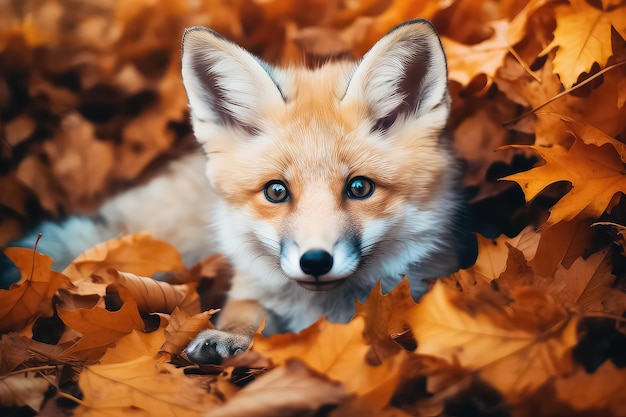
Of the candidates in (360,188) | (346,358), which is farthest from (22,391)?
(360,188)

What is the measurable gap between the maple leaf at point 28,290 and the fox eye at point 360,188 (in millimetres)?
851

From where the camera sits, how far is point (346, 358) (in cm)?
118

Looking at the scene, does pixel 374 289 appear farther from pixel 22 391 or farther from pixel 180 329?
pixel 22 391

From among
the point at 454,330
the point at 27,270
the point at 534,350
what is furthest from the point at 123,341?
the point at 534,350

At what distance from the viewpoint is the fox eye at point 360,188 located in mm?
1550

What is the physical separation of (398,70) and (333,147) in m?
0.30

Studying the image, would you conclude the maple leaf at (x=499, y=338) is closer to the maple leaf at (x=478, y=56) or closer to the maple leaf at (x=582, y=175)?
the maple leaf at (x=582, y=175)

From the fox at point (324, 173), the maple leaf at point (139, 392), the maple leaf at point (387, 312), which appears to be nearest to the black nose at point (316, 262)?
the fox at point (324, 173)

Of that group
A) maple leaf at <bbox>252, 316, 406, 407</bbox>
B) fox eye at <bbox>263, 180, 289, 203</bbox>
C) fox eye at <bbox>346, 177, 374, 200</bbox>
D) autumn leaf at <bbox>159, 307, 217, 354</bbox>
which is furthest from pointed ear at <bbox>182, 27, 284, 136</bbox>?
maple leaf at <bbox>252, 316, 406, 407</bbox>

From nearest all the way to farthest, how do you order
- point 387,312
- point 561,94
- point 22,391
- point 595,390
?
1. point 595,390
2. point 22,391
3. point 387,312
4. point 561,94

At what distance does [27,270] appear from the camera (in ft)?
5.30

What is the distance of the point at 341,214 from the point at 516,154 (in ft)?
2.38

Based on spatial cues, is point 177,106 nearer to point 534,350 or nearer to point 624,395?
point 534,350

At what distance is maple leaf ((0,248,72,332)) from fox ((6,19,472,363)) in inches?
19.0
